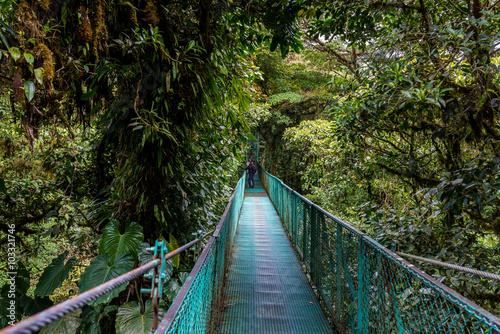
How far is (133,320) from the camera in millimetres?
2094

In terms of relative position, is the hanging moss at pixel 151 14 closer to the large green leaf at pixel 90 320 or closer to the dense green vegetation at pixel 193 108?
the dense green vegetation at pixel 193 108

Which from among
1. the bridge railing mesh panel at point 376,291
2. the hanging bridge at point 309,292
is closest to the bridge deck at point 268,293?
the hanging bridge at point 309,292

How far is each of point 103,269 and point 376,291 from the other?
2.10 m

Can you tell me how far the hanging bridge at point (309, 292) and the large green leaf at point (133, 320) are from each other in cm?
44

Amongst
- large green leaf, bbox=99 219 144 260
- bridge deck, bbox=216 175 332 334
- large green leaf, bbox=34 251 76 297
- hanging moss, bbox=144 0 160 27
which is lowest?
bridge deck, bbox=216 175 332 334

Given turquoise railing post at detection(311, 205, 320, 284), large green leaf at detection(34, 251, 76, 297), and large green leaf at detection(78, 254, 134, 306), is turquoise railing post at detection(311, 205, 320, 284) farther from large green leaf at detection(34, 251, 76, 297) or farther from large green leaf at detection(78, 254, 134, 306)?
large green leaf at detection(34, 251, 76, 297)

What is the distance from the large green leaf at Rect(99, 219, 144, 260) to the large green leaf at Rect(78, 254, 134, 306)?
49 mm

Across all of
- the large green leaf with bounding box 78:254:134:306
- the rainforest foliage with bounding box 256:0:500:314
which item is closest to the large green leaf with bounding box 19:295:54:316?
the large green leaf with bounding box 78:254:134:306

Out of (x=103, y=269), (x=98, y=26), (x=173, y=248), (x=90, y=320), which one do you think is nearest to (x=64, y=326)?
(x=90, y=320)

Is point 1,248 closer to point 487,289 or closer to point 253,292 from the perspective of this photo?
point 253,292

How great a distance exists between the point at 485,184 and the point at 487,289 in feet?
3.50

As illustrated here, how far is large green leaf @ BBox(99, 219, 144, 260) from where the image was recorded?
7.45 feet

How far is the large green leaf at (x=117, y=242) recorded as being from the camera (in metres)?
2.27

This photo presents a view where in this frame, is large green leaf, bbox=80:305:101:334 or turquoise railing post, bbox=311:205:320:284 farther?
turquoise railing post, bbox=311:205:320:284
